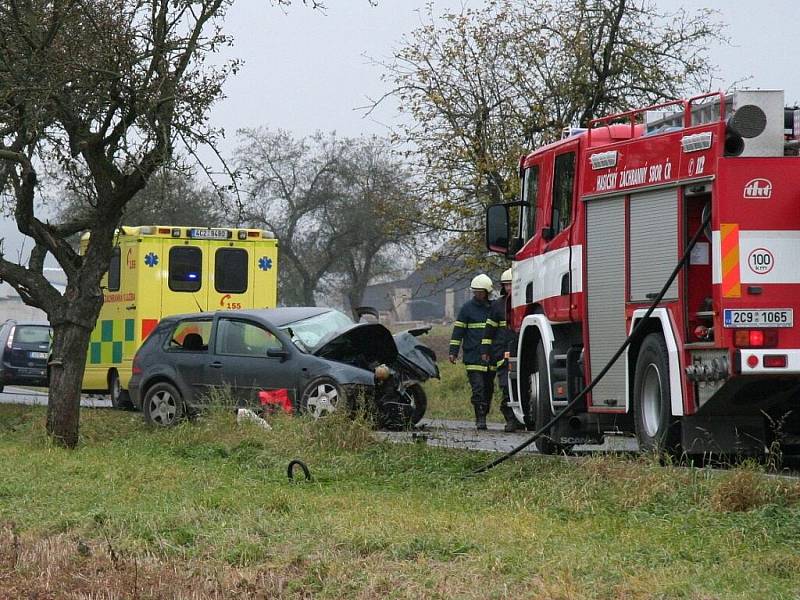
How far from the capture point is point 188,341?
17969mm

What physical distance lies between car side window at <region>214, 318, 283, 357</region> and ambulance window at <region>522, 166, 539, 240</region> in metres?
4.31

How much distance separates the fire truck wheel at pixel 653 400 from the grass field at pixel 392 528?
0.48 meters

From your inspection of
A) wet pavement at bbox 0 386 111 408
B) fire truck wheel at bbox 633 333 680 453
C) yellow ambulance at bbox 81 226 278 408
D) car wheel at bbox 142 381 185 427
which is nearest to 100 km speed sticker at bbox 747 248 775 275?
fire truck wheel at bbox 633 333 680 453

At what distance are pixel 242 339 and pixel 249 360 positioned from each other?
1.25 feet

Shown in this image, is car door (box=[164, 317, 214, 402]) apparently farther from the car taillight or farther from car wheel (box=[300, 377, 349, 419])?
the car taillight

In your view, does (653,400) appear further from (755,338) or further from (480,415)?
(480,415)

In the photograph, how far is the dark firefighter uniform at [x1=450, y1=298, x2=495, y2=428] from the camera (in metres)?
18.5

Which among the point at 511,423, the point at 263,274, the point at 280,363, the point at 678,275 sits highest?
the point at 263,274

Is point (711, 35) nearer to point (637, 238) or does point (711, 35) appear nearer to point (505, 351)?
point (505, 351)

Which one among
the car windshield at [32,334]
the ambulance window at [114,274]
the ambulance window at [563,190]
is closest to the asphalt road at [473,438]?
the ambulance window at [563,190]

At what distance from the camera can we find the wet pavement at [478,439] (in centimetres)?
1372

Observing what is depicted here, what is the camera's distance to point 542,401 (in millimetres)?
13336

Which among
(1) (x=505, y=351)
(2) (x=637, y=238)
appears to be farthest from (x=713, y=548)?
(1) (x=505, y=351)

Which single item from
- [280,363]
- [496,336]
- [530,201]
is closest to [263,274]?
[496,336]
